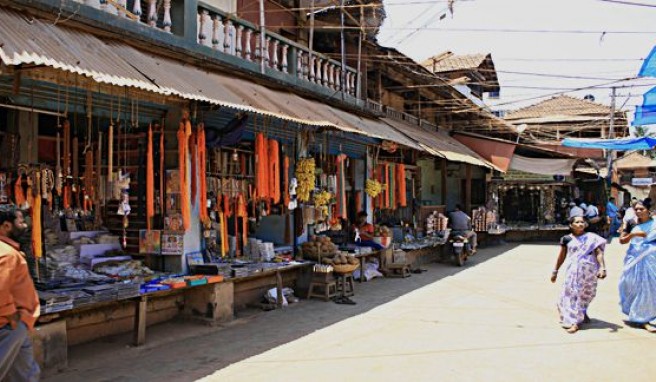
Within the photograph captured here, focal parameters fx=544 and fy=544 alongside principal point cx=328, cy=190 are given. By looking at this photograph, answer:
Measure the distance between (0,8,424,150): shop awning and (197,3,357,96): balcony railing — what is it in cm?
72

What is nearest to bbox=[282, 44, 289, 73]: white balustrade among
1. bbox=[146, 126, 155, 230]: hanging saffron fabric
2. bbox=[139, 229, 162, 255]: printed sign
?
bbox=[146, 126, 155, 230]: hanging saffron fabric

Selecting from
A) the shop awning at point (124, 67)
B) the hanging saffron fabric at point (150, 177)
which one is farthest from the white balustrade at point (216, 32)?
the hanging saffron fabric at point (150, 177)

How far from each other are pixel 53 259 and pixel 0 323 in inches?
112

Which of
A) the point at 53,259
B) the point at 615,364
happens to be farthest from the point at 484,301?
the point at 53,259

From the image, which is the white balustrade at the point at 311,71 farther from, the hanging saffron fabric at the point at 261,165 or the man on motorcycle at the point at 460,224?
the man on motorcycle at the point at 460,224

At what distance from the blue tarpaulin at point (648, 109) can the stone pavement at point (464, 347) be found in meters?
3.20

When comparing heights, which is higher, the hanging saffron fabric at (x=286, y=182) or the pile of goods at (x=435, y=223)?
the hanging saffron fabric at (x=286, y=182)

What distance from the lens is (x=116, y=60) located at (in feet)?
17.6

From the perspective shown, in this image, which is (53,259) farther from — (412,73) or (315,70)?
(412,73)

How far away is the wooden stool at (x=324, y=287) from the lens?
9.12m

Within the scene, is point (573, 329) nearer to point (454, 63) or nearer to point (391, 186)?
point (391, 186)

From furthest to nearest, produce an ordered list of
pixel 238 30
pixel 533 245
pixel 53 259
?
1. pixel 533 245
2. pixel 238 30
3. pixel 53 259

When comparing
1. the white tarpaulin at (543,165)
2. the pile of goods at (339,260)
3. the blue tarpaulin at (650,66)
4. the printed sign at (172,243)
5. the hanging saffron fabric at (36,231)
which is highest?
the blue tarpaulin at (650,66)

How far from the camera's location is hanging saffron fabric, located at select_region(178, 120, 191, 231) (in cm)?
690
